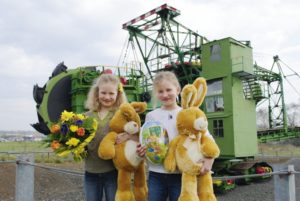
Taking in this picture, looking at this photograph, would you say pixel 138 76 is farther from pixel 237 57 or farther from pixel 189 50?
pixel 189 50

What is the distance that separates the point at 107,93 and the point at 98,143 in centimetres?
42

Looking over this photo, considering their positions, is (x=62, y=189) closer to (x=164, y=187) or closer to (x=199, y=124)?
(x=164, y=187)

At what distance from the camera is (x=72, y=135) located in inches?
100

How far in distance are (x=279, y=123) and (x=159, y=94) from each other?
16796mm

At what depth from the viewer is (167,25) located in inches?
587

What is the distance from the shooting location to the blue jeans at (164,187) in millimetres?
2443

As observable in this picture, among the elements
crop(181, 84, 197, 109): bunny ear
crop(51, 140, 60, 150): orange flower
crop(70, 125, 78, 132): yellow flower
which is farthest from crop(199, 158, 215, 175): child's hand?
crop(51, 140, 60, 150): orange flower

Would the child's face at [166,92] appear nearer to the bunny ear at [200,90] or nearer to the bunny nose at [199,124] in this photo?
the bunny ear at [200,90]

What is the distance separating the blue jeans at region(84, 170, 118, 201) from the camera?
267 cm

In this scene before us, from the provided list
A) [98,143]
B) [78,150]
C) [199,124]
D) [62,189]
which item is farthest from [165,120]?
[62,189]

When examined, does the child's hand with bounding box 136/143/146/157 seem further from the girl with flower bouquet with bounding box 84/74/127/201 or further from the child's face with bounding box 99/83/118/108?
the child's face with bounding box 99/83/118/108

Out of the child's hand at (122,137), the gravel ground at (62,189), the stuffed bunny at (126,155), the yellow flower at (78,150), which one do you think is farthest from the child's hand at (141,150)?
the gravel ground at (62,189)

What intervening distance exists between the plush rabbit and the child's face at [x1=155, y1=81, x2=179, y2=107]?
17cm

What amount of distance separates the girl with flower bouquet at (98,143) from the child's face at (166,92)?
16.3 inches
